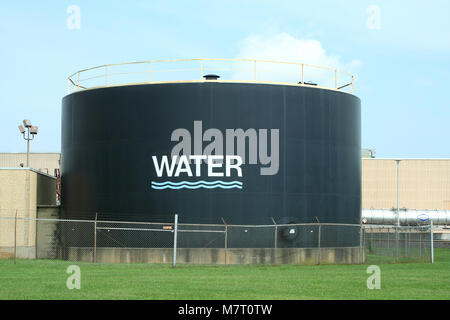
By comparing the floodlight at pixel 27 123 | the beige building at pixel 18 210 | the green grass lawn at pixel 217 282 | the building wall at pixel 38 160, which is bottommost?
the green grass lawn at pixel 217 282

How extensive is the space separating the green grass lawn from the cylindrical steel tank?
416cm

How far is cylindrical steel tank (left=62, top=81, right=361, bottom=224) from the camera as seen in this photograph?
31484 mm

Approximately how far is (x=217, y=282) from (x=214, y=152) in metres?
10.9

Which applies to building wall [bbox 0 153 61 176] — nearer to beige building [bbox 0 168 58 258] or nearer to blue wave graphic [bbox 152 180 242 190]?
beige building [bbox 0 168 58 258]

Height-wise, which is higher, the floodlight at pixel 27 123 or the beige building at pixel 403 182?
the floodlight at pixel 27 123

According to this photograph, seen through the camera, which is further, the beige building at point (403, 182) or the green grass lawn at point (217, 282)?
the beige building at point (403, 182)

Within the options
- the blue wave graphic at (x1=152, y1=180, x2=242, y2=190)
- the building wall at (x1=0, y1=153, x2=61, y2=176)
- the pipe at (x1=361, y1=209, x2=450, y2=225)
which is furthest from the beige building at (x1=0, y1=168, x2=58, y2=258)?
the building wall at (x1=0, y1=153, x2=61, y2=176)

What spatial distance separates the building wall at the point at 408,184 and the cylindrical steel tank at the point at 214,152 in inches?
1662

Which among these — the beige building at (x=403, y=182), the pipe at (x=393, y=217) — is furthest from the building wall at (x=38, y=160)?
the pipe at (x=393, y=217)

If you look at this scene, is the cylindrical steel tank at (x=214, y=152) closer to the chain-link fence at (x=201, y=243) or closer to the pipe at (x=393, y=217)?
the chain-link fence at (x=201, y=243)

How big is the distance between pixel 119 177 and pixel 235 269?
8.34 meters

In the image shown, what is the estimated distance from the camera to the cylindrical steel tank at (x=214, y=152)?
31484 millimetres
